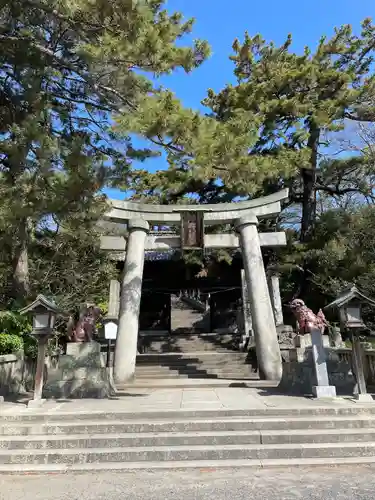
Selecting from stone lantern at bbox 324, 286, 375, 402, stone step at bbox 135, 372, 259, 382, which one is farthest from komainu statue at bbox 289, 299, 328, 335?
stone step at bbox 135, 372, 259, 382

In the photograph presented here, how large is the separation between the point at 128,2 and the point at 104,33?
0.71m

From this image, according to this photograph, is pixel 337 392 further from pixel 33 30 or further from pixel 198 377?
pixel 33 30

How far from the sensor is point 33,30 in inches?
266

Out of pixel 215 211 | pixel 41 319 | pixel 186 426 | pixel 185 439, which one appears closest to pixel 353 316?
pixel 186 426

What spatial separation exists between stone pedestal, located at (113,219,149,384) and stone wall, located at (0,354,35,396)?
2.01 meters

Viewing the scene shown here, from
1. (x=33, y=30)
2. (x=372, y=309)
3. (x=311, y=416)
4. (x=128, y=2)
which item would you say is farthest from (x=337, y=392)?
(x=33, y=30)

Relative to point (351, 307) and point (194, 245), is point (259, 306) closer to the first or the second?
point (194, 245)

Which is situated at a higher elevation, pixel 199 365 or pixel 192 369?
pixel 199 365

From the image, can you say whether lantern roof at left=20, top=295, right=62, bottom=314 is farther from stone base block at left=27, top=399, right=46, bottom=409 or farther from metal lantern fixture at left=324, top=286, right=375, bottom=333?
metal lantern fixture at left=324, top=286, right=375, bottom=333

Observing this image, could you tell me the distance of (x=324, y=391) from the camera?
6504mm

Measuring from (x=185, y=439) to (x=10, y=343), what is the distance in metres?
5.21

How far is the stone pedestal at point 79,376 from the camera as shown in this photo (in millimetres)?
7359

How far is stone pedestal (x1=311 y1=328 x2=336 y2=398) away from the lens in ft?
21.3

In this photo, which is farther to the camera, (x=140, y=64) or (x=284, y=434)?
(x=140, y=64)
